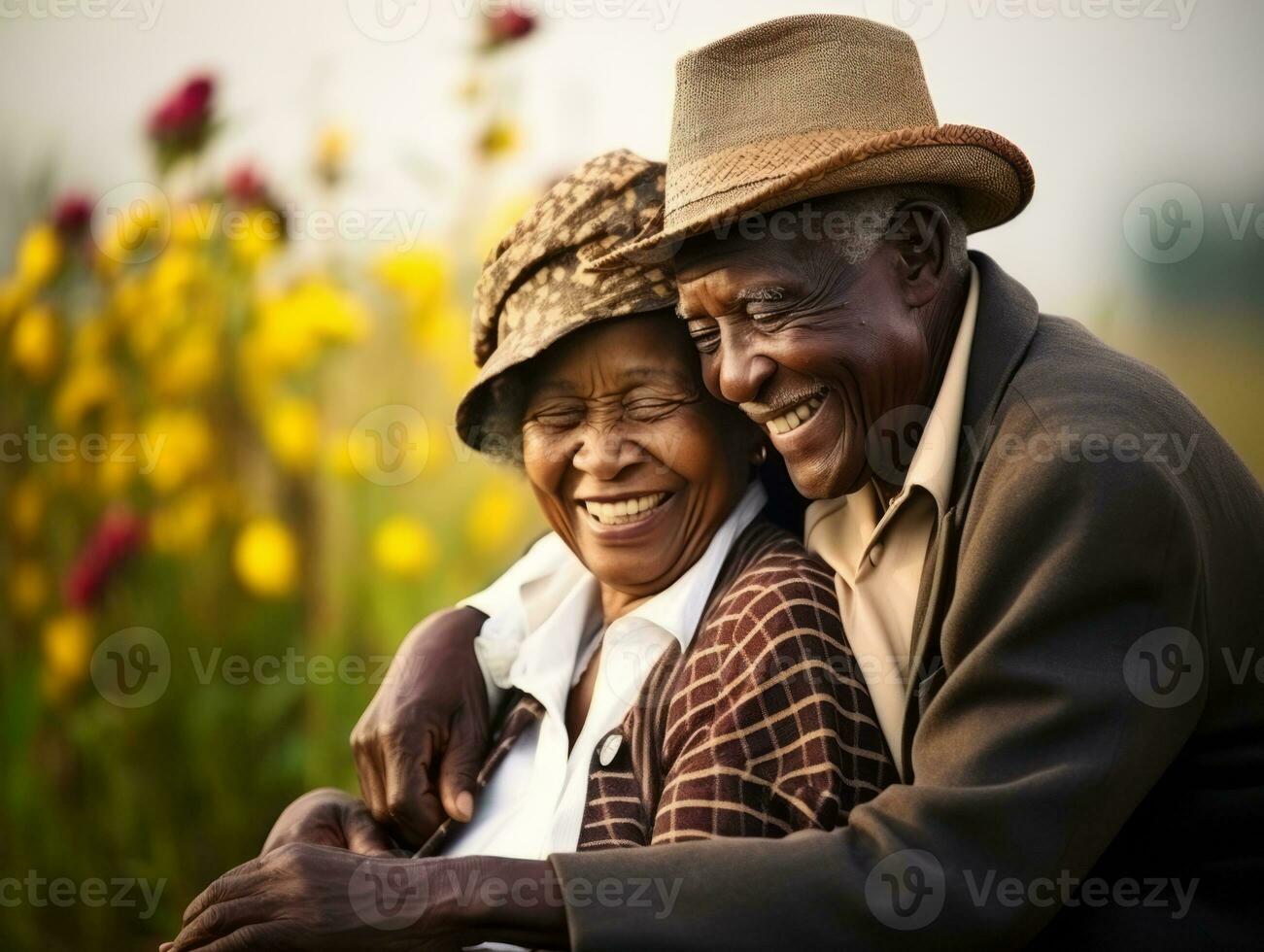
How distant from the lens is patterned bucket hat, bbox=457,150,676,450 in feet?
9.30

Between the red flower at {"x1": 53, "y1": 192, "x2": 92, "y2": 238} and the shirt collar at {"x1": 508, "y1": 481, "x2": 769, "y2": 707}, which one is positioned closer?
the shirt collar at {"x1": 508, "y1": 481, "x2": 769, "y2": 707}

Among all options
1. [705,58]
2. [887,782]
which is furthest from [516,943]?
[705,58]

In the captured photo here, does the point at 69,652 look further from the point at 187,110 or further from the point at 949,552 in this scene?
the point at 949,552

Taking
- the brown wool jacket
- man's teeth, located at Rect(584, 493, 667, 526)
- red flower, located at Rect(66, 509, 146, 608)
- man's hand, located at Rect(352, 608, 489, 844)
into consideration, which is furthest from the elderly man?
red flower, located at Rect(66, 509, 146, 608)

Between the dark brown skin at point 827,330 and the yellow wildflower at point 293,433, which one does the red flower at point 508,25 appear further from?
the dark brown skin at point 827,330

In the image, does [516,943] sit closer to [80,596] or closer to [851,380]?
[851,380]

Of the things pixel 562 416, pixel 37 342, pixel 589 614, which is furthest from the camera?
pixel 37 342

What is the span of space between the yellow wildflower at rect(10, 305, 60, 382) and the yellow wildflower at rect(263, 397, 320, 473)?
0.78 metres

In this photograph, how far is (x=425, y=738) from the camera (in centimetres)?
313

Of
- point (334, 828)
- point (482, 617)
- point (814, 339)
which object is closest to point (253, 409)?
point (482, 617)

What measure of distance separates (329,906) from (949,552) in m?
1.15

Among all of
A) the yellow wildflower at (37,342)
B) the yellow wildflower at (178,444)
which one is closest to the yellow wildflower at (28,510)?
the yellow wildflower at (37,342)

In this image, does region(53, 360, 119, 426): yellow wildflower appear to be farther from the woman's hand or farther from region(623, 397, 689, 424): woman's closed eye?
the woman's hand

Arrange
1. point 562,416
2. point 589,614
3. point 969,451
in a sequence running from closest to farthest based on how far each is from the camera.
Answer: point 969,451 < point 562,416 < point 589,614
